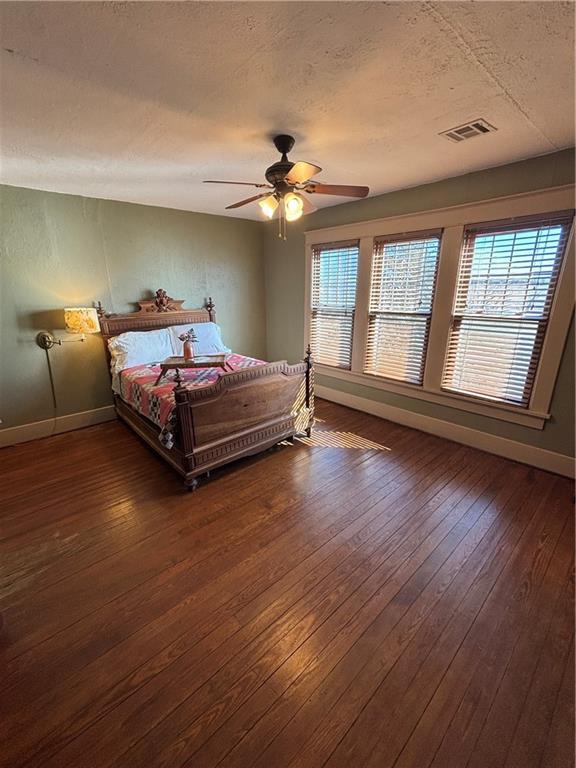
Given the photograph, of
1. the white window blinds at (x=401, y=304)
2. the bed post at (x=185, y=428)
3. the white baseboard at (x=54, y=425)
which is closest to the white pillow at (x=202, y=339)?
the white baseboard at (x=54, y=425)

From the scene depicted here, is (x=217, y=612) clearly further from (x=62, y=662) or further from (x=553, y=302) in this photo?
(x=553, y=302)

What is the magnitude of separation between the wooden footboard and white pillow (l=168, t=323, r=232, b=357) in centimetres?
134

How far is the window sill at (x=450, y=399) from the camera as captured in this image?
2785 millimetres

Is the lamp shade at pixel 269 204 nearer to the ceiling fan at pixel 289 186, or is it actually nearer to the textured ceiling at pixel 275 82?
the ceiling fan at pixel 289 186

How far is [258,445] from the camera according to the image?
2.96 m

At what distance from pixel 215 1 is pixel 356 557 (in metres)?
2.57

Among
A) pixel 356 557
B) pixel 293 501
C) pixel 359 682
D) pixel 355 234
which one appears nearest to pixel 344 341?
pixel 355 234

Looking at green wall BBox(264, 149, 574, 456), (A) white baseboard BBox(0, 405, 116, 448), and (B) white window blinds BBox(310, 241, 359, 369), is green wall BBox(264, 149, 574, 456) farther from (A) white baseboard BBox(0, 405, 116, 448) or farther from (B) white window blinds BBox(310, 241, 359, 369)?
(A) white baseboard BBox(0, 405, 116, 448)

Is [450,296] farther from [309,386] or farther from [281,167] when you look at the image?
[281,167]

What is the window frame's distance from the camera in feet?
8.09

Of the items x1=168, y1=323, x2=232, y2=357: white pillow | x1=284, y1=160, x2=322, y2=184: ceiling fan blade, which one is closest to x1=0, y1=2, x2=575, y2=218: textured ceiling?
x1=284, y1=160, x2=322, y2=184: ceiling fan blade

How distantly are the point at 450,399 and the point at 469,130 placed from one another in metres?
2.23

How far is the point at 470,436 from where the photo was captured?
3.17m

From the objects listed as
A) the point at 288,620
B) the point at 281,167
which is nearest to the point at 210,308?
the point at 281,167
